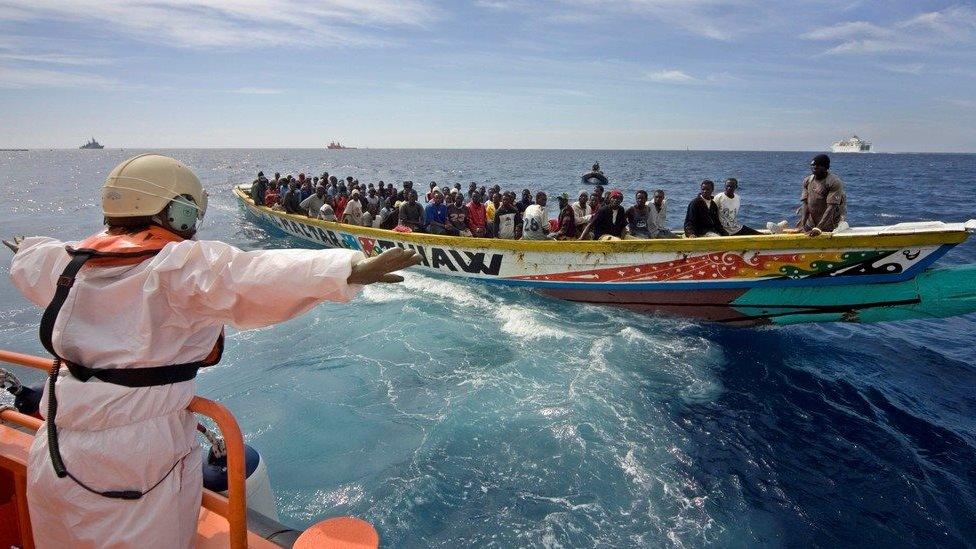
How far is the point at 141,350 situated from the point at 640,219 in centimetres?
872

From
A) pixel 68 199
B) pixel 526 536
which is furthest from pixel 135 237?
pixel 68 199

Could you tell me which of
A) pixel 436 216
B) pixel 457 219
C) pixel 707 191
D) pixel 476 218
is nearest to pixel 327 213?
pixel 436 216

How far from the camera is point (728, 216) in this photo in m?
7.82

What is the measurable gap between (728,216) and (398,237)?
6071 millimetres

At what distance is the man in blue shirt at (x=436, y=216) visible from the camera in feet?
35.7

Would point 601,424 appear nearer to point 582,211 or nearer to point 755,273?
point 755,273

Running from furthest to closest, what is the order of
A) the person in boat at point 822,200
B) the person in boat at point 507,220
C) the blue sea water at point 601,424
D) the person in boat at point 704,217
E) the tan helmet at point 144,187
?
the person in boat at point 507,220, the person in boat at point 704,217, the person in boat at point 822,200, the blue sea water at point 601,424, the tan helmet at point 144,187

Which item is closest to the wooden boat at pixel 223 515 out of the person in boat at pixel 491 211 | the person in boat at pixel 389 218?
the person in boat at pixel 491 211

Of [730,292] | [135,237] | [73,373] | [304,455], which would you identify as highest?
[135,237]

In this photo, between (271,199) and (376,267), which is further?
(271,199)

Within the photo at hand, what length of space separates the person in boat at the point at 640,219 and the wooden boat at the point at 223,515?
8.12 meters

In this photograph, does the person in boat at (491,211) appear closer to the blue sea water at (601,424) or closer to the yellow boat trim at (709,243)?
the yellow boat trim at (709,243)

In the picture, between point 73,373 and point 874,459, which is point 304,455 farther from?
point 874,459

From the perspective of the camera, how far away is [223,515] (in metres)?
1.96
